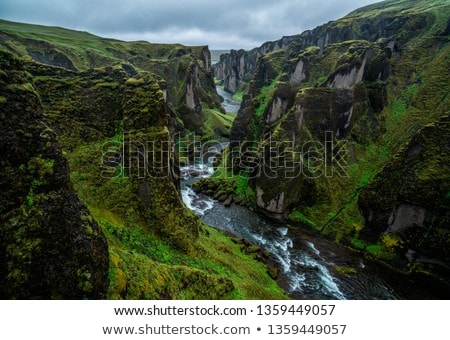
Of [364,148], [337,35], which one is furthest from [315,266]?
[337,35]

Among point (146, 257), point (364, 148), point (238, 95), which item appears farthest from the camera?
point (238, 95)

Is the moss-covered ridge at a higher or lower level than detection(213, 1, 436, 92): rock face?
lower

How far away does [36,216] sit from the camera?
9289mm

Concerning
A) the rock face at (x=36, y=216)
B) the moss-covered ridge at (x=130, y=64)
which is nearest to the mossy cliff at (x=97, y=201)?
the rock face at (x=36, y=216)

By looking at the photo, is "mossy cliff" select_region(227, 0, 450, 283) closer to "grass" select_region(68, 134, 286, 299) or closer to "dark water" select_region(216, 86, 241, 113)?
"grass" select_region(68, 134, 286, 299)

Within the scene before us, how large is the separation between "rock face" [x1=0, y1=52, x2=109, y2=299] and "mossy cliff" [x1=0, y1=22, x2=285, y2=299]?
0.10 ft

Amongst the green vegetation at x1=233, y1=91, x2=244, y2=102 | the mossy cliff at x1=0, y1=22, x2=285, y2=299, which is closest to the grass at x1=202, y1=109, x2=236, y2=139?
the mossy cliff at x1=0, y1=22, x2=285, y2=299

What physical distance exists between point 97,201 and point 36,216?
37.4 feet

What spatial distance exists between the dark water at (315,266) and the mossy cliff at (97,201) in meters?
4.72

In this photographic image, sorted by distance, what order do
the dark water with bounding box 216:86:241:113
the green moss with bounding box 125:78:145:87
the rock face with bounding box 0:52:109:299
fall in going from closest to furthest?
the rock face with bounding box 0:52:109:299, the green moss with bounding box 125:78:145:87, the dark water with bounding box 216:86:241:113

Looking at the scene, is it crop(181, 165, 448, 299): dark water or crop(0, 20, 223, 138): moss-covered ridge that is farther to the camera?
crop(0, 20, 223, 138): moss-covered ridge

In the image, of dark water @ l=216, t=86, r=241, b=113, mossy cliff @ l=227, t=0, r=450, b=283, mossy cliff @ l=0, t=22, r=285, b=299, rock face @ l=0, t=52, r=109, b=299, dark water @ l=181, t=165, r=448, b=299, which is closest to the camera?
rock face @ l=0, t=52, r=109, b=299

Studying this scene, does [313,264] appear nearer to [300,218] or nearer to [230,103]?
[300,218]

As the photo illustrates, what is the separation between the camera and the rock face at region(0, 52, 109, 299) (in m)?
8.70
